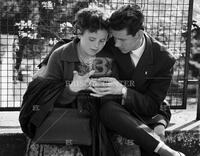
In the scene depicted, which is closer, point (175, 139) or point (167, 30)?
point (175, 139)

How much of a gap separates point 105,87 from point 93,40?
1.01 feet

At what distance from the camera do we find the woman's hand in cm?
294

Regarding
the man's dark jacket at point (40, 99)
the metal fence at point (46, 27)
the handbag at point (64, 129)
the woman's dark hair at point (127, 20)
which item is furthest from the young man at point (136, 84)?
the metal fence at point (46, 27)

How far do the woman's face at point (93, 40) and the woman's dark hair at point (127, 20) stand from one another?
9cm

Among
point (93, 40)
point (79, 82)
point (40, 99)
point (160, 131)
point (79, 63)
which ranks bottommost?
point (160, 131)

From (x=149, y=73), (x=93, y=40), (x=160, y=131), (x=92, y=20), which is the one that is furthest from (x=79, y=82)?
(x=160, y=131)

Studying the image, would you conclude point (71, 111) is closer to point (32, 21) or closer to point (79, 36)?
point (79, 36)

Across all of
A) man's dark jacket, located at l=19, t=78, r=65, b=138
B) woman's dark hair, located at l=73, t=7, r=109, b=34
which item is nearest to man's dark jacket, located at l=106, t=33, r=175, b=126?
woman's dark hair, located at l=73, t=7, r=109, b=34

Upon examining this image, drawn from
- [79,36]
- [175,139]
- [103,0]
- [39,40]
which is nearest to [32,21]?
[39,40]

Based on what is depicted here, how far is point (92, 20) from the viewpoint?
2.95 m

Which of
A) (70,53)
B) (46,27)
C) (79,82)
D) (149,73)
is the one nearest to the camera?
(79,82)

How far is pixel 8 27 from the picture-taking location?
3.73 meters

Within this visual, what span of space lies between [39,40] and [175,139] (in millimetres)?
1361

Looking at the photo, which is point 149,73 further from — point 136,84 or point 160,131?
point 160,131
